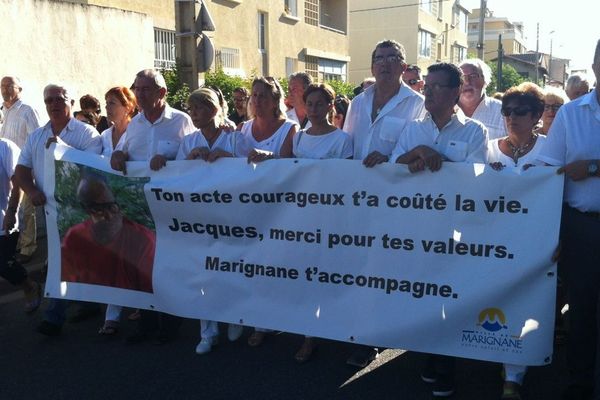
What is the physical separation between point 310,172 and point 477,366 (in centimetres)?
171

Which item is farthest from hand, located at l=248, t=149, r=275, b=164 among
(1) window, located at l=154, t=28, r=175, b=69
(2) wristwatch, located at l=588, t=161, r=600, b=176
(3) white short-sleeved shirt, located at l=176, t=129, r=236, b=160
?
(1) window, located at l=154, t=28, r=175, b=69

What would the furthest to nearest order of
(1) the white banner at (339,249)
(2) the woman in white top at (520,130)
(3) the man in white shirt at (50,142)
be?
(3) the man in white shirt at (50,142) < (2) the woman in white top at (520,130) < (1) the white banner at (339,249)

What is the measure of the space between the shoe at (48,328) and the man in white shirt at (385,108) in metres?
2.62

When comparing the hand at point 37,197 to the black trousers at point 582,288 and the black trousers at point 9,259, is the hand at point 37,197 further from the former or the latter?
the black trousers at point 582,288

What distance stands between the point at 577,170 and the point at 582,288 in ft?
2.20

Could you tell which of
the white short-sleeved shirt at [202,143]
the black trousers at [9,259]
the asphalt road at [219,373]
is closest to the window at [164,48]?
the black trousers at [9,259]

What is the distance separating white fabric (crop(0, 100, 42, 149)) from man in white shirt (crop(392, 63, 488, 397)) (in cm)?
506

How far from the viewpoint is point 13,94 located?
7.32 m

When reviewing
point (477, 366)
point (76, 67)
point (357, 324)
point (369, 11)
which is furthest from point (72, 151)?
point (369, 11)

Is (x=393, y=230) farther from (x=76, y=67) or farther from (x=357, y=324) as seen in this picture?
(x=76, y=67)

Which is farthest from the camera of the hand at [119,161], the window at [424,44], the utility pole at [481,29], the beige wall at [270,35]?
the window at [424,44]

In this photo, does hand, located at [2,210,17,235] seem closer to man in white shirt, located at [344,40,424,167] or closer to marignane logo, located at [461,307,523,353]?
man in white shirt, located at [344,40,424,167]

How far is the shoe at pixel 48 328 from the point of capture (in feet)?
15.3

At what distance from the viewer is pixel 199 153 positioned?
4340 millimetres
